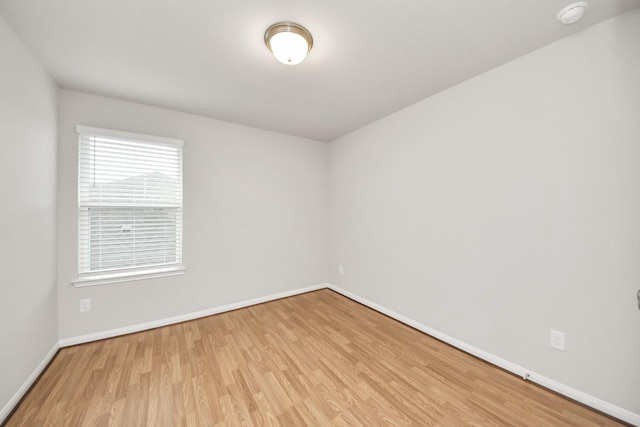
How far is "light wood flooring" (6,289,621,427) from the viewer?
1.50 meters

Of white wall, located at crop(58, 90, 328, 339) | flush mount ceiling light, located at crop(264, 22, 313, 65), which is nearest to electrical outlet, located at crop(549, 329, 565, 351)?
flush mount ceiling light, located at crop(264, 22, 313, 65)

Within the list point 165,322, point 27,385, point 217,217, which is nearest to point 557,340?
point 217,217

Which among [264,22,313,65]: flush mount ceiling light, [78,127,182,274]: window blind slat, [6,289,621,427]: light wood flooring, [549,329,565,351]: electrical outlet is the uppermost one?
[264,22,313,65]: flush mount ceiling light

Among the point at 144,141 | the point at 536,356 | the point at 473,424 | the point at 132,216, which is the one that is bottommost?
the point at 473,424

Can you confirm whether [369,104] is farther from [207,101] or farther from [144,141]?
[144,141]

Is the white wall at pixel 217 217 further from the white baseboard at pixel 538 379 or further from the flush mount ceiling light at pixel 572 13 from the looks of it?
the flush mount ceiling light at pixel 572 13

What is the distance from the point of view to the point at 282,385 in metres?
1.78

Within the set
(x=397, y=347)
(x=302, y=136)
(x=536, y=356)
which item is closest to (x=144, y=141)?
(x=302, y=136)

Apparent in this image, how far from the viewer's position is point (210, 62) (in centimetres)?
191

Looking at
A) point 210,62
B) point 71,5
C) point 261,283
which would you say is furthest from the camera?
point 261,283

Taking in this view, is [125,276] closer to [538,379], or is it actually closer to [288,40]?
[288,40]

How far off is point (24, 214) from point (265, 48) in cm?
214

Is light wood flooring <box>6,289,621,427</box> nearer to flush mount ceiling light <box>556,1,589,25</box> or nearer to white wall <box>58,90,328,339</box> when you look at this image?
white wall <box>58,90,328,339</box>

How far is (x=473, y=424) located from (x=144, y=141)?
12.3 feet
